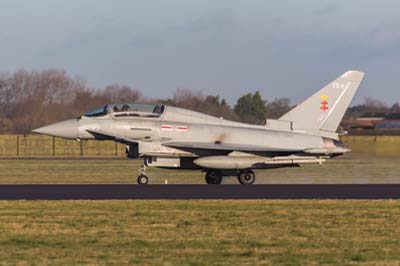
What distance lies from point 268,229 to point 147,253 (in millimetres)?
3400

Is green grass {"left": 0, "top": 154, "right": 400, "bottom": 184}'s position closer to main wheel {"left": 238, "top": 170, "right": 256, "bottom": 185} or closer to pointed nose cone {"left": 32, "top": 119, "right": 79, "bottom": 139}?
main wheel {"left": 238, "top": 170, "right": 256, "bottom": 185}

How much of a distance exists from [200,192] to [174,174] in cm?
1279

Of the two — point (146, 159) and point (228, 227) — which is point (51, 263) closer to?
point (228, 227)

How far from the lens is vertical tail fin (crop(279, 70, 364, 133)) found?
31734mm

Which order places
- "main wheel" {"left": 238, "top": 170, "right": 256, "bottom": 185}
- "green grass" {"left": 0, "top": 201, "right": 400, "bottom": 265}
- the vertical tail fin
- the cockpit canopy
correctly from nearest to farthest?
"green grass" {"left": 0, "top": 201, "right": 400, "bottom": 265} → the cockpit canopy → "main wheel" {"left": 238, "top": 170, "right": 256, "bottom": 185} → the vertical tail fin

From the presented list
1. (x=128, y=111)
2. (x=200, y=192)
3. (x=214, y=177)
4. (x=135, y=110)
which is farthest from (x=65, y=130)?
(x=200, y=192)

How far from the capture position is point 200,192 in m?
25.2

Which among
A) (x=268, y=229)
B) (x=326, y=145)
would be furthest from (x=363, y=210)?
(x=326, y=145)

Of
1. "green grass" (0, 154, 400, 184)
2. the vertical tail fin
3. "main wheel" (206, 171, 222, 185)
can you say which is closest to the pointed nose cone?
"green grass" (0, 154, 400, 184)

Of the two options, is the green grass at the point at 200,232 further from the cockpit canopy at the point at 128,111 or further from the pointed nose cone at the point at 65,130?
the cockpit canopy at the point at 128,111

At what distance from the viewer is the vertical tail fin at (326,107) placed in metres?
31.7

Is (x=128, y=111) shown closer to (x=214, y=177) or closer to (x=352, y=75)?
(x=214, y=177)

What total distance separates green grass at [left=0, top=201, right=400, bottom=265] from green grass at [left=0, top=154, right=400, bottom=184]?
1227cm

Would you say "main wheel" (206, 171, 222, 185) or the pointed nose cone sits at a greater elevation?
the pointed nose cone
